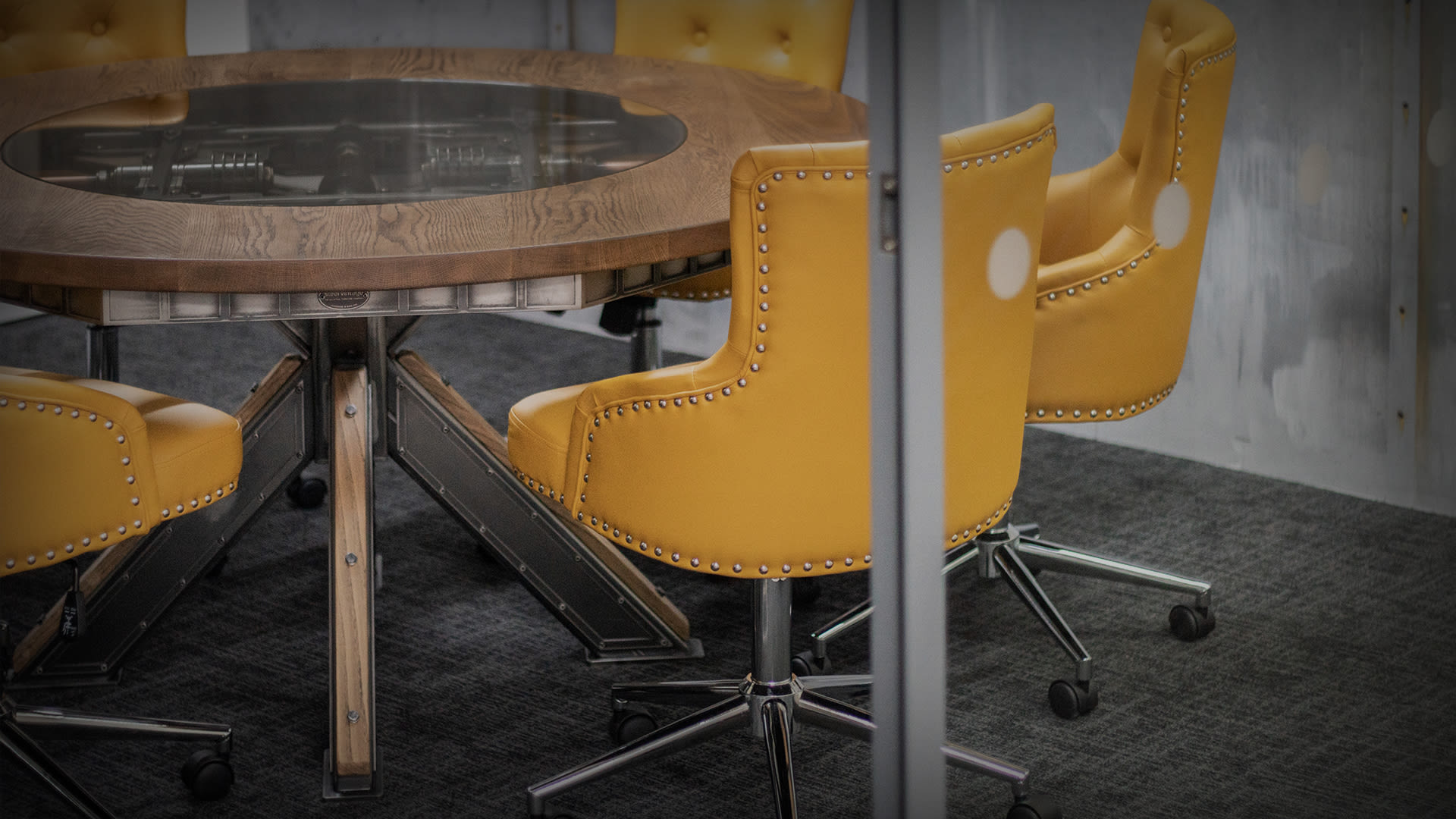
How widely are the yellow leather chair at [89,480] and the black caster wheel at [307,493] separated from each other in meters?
1.05

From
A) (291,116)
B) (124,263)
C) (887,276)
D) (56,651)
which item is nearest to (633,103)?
(291,116)

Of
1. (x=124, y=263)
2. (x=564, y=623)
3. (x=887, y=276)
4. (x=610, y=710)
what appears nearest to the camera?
(x=887, y=276)

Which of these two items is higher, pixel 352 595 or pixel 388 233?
pixel 388 233

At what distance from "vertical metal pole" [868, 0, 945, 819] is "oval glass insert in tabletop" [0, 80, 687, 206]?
917mm

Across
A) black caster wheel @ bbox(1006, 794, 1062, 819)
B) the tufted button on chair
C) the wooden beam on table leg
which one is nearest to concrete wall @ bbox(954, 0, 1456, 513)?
black caster wheel @ bbox(1006, 794, 1062, 819)

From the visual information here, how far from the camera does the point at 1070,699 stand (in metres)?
2.19

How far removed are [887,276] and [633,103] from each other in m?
1.43

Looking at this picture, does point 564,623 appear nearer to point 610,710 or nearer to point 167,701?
point 610,710

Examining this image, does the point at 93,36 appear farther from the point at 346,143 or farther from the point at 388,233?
the point at 388,233

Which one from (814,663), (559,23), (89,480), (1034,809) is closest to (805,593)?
(814,663)

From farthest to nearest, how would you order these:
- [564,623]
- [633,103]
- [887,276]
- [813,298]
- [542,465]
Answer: [633,103]
[564,623]
[542,465]
[813,298]
[887,276]

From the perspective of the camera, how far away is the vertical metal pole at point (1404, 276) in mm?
1717

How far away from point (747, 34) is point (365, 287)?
1.67 m

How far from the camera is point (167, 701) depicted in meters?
2.32
